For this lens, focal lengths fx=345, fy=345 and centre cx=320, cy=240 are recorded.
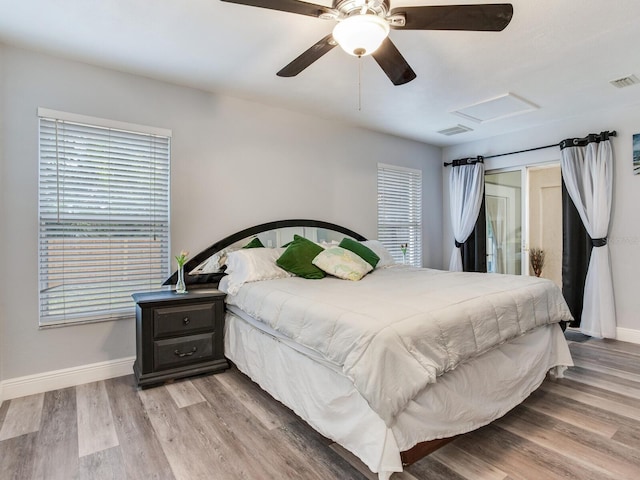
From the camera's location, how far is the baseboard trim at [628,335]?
373cm

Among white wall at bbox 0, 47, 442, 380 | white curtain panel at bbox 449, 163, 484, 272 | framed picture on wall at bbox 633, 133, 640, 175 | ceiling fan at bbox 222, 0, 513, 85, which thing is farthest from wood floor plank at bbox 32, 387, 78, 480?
framed picture on wall at bbox 633, 133, 640, 175

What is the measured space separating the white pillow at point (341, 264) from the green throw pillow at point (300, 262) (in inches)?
2.0

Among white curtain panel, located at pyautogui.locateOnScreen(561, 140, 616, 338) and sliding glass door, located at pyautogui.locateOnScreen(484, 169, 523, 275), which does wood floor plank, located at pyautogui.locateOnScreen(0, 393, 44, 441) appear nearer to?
white curtain panel, located at pyautogui.locateOnScreen(561, 140, 616, 338)

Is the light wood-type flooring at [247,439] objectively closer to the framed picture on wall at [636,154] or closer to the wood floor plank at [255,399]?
the wood floor plank at [255,399]

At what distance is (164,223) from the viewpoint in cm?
313

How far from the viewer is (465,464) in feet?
5.81

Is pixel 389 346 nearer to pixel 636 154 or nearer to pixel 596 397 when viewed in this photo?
pixel 596 397

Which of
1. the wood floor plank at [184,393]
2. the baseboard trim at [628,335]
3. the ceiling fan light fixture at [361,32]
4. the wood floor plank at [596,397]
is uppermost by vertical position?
the ceiling fan light fixture at [361,32]

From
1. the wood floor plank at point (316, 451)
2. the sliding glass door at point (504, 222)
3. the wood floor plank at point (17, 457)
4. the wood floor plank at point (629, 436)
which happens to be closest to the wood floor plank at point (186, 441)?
the wood floor plank at point (316, 451)

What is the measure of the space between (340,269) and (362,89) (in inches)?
Result: 68.0

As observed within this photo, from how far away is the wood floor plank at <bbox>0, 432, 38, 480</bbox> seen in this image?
1.69 metres

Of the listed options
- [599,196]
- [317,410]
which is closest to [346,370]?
[317,410]

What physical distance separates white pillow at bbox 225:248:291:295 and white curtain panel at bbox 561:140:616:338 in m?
3.48

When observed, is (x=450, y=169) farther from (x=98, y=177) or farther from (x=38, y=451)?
(x=38, y=451)
